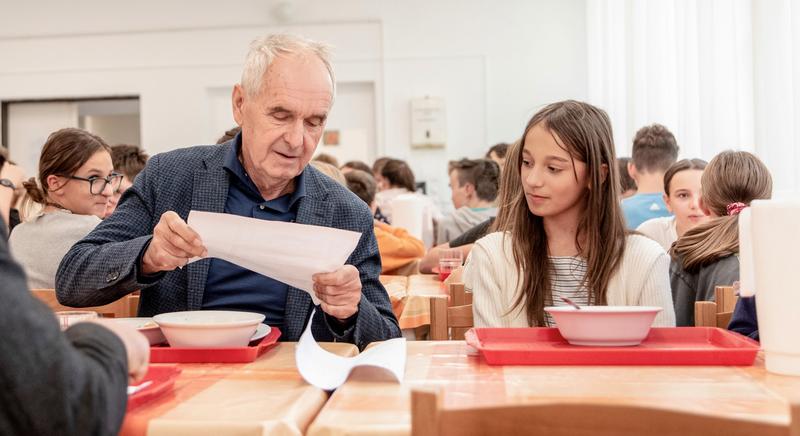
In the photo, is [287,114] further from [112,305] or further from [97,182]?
[97,182]

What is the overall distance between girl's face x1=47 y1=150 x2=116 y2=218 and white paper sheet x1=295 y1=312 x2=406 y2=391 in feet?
6.64

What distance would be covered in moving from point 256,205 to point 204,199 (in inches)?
5.2

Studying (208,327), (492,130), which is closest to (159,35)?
(492,130)

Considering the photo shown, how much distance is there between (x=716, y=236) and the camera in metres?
2.65

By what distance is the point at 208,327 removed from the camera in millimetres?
1528

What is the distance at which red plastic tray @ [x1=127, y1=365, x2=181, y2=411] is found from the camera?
1.21 meters

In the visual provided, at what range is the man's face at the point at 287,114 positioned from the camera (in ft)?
6.31

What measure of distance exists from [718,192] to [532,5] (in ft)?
20.3

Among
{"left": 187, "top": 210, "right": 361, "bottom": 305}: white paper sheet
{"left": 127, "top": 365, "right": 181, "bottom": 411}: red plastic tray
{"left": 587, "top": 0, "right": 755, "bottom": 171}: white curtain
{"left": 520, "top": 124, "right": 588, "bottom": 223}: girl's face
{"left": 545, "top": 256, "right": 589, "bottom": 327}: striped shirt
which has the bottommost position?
{"left": 127, "top": 365, "right": 181, "bottom": 411}: red plastic tray

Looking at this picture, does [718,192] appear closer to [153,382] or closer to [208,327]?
[208,327]

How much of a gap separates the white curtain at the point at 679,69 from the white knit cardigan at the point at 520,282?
2127mm

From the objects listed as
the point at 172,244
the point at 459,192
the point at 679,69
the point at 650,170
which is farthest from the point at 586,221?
the point at 459,192

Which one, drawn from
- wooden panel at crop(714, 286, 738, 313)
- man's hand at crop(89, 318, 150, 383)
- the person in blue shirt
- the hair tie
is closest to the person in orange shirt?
the person in blue shirt

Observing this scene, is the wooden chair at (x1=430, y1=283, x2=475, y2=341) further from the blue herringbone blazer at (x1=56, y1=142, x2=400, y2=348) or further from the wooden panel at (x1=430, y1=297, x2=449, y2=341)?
the blue herringbone blazer at (x1=56, y1=142, x2=400, y2=348)
